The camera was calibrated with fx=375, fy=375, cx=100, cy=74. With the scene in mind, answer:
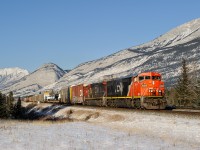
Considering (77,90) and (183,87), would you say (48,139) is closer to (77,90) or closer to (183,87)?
(77,90)

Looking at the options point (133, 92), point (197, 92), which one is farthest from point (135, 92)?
point (197, 92)

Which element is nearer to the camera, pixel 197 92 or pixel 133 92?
pixel 133 92

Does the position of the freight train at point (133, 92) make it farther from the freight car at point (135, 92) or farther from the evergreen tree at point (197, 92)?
the evergreen tree at point (197, 92)

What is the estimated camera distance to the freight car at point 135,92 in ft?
141

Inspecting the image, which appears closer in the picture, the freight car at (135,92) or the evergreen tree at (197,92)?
the freight car at (135,92)

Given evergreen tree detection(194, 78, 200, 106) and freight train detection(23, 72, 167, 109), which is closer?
freight train detection(23, 72, 167, 109)

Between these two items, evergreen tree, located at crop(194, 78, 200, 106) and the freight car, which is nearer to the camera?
the freight car

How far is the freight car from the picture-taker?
43031 millimetres

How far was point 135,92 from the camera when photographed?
4572 cm

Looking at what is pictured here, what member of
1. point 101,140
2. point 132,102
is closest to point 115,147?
point 101,140

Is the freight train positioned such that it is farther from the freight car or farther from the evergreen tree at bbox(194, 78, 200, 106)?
the evergreen tree at bbox(194, 78, 200, 106)

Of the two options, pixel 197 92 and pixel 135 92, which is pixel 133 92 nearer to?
pixel 135 92

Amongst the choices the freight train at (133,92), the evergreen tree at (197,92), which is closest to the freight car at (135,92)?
the freight train at (133,92)

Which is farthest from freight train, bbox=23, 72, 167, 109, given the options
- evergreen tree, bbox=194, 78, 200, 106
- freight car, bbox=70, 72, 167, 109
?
evergreen tree, bbox=194, 78, 200, 106
